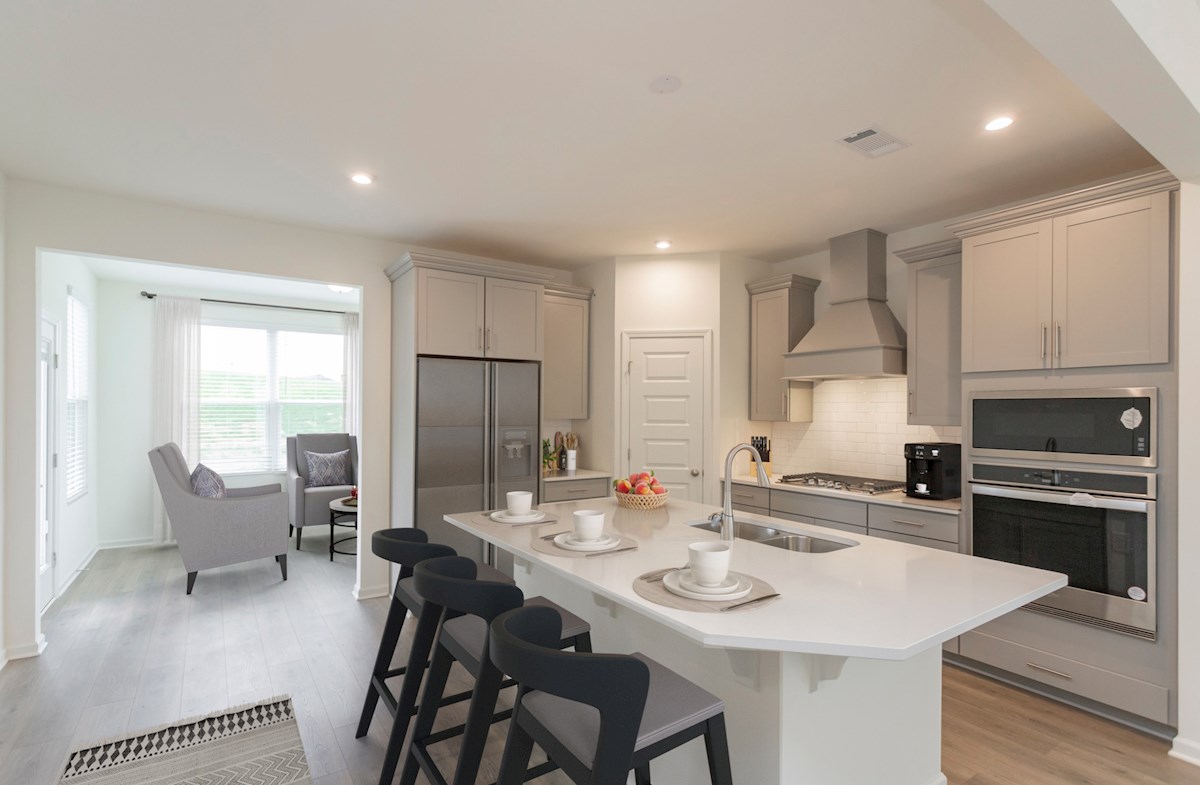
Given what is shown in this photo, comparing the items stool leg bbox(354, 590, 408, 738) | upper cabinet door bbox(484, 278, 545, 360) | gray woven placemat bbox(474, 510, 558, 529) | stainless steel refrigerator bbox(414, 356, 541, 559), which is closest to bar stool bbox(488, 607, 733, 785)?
gray woven placemat bbox(474, 510, 558, 529)

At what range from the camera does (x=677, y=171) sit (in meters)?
3.21

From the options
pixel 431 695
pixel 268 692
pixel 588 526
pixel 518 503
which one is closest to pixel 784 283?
pixel 518 503

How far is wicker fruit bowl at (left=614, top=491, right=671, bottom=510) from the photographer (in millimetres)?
2895

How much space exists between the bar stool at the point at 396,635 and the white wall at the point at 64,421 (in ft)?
10.8

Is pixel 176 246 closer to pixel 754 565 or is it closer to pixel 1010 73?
pixel 754 565

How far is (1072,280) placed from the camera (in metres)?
2.90

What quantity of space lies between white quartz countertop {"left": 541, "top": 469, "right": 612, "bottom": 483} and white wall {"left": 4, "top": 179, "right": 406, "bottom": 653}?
1.20 meters

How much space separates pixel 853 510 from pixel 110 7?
405 cm

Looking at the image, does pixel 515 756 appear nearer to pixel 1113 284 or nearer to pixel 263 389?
pixel 1113 284

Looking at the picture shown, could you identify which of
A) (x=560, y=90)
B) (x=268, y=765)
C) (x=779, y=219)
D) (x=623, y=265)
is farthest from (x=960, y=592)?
(x=623, y=265)

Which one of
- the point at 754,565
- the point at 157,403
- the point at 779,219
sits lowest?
the point at 754,565

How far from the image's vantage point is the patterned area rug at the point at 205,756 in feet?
7.67

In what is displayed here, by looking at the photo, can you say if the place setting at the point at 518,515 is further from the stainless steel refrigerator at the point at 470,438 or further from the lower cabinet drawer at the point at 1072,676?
the lower cabinet drawer at the point at 1072,676

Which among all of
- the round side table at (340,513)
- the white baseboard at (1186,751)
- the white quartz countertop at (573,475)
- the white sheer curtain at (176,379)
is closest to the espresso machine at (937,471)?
the white baseboard at (1186,751)
